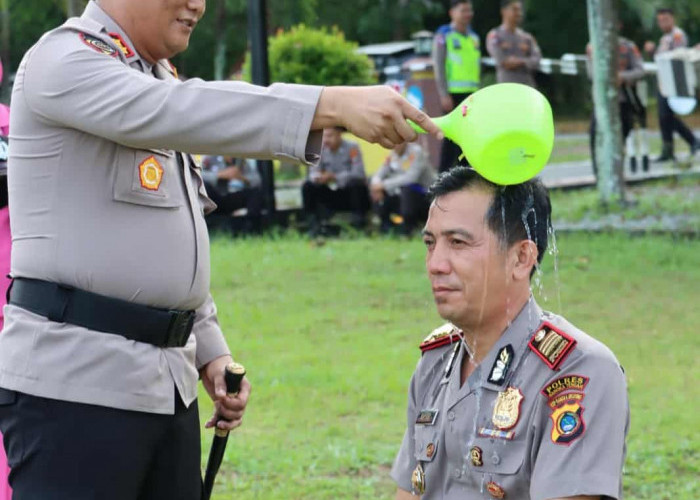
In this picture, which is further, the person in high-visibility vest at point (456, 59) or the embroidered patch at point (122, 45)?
the person in high-visibility vest at point (456, 59)

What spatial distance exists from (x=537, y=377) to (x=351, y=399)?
12.7 feet

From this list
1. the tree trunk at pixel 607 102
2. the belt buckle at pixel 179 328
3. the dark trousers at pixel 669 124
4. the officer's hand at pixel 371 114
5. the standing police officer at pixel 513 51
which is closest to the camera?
the officer's hand at pixel 371 114

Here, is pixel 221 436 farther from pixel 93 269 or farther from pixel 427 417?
pixel 93 269

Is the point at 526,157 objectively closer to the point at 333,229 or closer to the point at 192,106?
the point at 192,106

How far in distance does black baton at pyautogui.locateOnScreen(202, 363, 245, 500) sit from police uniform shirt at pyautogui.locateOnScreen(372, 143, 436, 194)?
870cm

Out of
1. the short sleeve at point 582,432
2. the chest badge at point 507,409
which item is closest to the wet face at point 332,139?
the chest badge at point 507,409

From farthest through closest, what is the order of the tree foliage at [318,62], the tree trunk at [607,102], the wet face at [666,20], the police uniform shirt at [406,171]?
the wet face at [666,20]
the tree foliage at [318,62]
the tree trunk at [607,102]
the police uniform shirt at [406,171]

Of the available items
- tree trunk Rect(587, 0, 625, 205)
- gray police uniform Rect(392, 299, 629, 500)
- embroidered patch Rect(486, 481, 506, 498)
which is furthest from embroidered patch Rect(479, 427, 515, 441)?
tree trunk Rect(587, 0, 625, 205)

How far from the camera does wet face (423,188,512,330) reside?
3369 millimetres

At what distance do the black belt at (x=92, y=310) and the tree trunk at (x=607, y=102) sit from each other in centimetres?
1051

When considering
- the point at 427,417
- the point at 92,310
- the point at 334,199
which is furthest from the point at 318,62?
the point at 92,310

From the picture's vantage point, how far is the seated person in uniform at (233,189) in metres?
13.1

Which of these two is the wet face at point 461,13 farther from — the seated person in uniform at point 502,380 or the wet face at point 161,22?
the wet face at point 161,22

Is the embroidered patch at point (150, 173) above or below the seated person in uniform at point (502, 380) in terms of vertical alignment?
above
